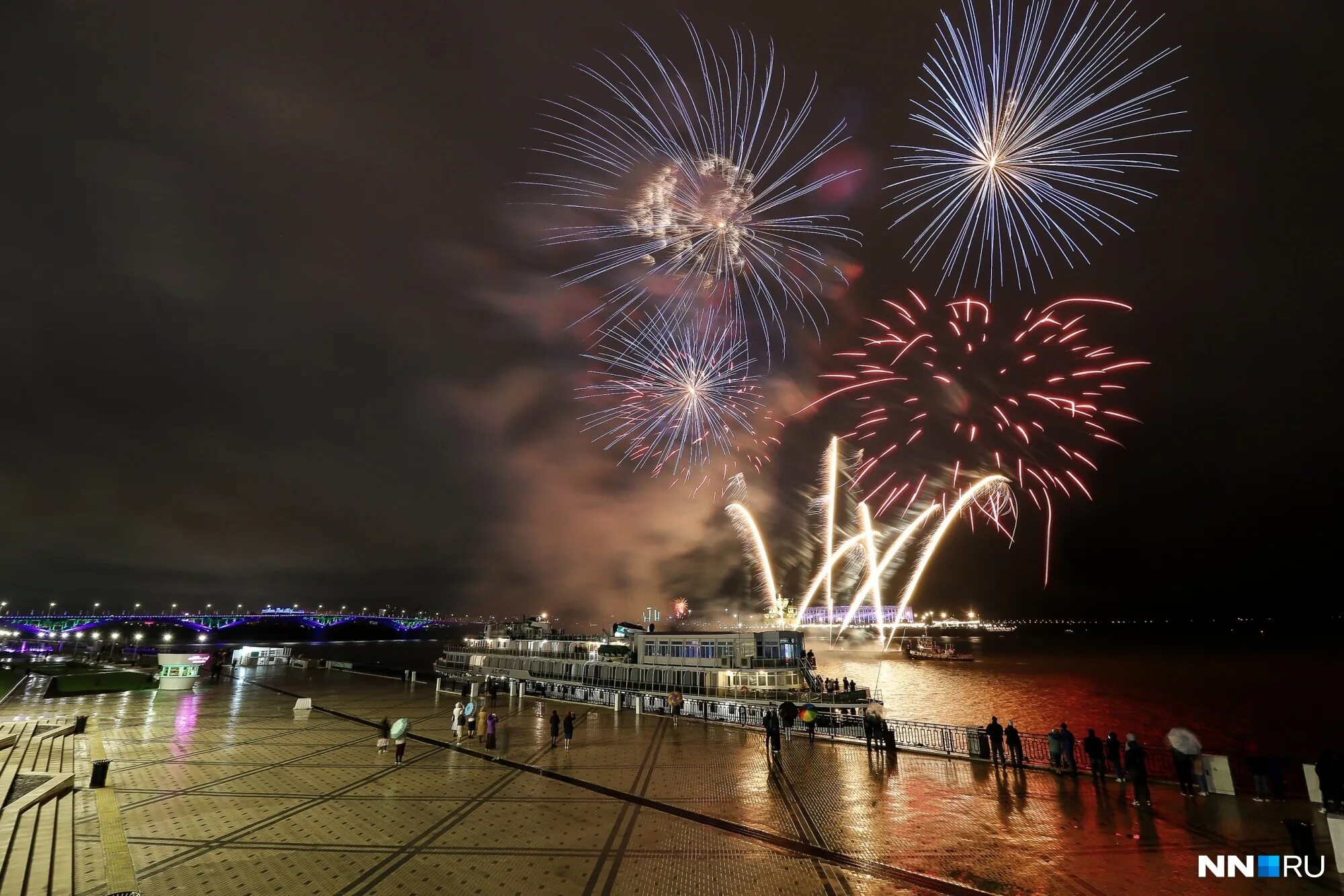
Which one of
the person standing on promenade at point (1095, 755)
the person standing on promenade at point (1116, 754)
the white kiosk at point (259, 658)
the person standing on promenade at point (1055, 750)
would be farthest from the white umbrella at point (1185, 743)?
the white kiosk at point (259, 658)

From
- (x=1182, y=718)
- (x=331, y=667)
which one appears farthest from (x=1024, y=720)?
(x=331, y=667)

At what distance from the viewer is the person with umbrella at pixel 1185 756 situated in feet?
46.1

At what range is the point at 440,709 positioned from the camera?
100 feet

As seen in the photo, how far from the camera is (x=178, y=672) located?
1508 inches

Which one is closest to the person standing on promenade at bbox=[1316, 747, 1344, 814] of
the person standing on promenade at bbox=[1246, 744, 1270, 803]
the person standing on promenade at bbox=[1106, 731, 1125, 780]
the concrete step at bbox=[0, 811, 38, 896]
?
the person standing on promenade at bbox=[1246, 744, 1270, 803]

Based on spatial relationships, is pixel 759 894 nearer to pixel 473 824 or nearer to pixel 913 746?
pixel 473 824

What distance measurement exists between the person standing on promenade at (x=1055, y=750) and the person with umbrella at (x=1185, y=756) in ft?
8.31

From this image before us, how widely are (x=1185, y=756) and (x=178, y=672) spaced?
161 feet

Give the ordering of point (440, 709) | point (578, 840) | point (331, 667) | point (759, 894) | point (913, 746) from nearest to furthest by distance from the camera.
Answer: point (759, 894)
point (578, 840)
point (913, 746)
point (440, 709)
point (331, 667)

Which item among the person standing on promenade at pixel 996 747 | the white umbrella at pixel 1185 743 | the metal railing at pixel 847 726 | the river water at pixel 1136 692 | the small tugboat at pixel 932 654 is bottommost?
the river water at pixel 1136 692

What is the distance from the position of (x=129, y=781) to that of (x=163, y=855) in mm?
6567

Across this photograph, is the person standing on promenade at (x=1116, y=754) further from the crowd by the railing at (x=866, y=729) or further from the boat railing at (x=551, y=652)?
the boat railing at (x=551, y=652)

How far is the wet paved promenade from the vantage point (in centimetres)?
1026

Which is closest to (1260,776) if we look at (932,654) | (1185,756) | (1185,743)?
(1185,756)
